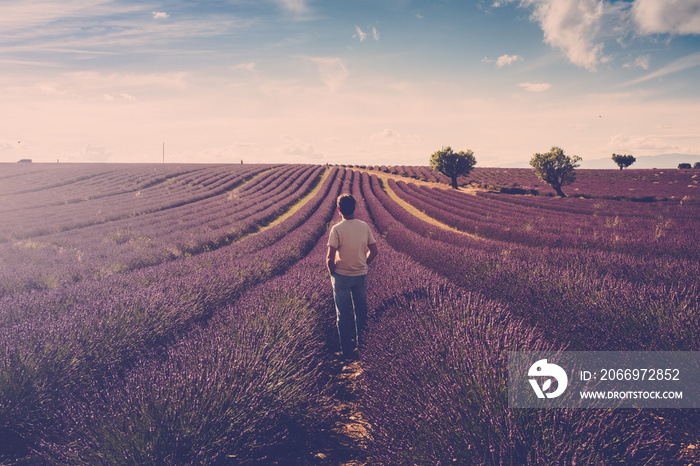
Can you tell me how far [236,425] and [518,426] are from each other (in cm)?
146

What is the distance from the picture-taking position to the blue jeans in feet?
11.4

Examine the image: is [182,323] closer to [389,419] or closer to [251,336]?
[251,336]

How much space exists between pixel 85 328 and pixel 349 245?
244cm

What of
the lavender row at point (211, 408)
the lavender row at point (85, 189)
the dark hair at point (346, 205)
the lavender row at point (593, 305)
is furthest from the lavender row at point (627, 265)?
the lavender row at point (85, 189)

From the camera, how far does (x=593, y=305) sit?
10.1ft

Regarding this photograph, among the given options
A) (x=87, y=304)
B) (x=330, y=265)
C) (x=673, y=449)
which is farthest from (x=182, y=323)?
(x=673, y=449)

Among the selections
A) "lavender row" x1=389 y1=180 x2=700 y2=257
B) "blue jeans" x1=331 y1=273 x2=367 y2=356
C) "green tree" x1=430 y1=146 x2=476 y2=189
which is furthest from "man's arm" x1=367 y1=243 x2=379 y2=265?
"green tree" x1=430 y1=146 x2=476 y2=189

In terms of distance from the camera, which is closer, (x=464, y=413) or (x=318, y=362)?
(x=464, y=413)

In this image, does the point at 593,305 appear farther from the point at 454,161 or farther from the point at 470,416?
the point at 454,161

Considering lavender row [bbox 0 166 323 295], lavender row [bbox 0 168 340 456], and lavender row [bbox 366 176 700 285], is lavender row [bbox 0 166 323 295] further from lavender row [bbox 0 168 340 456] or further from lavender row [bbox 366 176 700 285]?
lavender row [bbox 366 176 700 285]

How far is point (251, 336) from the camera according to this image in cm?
264

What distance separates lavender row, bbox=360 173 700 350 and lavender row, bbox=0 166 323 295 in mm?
6744

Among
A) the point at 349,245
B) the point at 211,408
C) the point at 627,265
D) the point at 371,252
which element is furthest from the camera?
the point at 627,265

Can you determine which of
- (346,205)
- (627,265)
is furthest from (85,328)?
(627,265)
